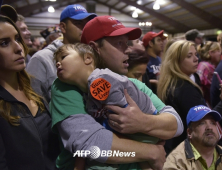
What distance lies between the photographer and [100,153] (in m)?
0.60

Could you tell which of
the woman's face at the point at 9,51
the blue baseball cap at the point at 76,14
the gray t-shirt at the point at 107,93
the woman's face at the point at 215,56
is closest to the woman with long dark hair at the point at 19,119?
the woman's face at the point at 9,51

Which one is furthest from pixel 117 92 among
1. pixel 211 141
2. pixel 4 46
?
pixel 211 141

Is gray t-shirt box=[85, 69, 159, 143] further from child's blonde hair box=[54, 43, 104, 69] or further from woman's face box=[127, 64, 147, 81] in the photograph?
woman's face box=[127, 64, 147, 81]

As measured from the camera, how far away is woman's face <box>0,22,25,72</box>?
0.75 metres

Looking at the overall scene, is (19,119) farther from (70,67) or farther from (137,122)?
(137,122)

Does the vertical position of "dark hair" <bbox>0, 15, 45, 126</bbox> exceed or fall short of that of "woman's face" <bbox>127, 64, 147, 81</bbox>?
it exceeds it

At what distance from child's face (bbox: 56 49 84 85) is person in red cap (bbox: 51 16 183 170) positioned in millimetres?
40

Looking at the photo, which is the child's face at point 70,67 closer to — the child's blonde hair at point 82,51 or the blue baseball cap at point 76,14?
the child's blonde hair at point 82,51

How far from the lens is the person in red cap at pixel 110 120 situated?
61cm

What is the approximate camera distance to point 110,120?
0.64 m

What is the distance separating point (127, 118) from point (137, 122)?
0.13 ft

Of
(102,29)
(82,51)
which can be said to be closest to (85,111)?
(82,51)

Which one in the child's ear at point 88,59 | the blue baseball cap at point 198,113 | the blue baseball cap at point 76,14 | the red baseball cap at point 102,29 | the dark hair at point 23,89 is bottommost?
the blue baseball cap at point 198,113

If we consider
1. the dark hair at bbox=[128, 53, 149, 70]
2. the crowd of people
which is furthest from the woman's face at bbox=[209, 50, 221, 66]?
the crowd of people
